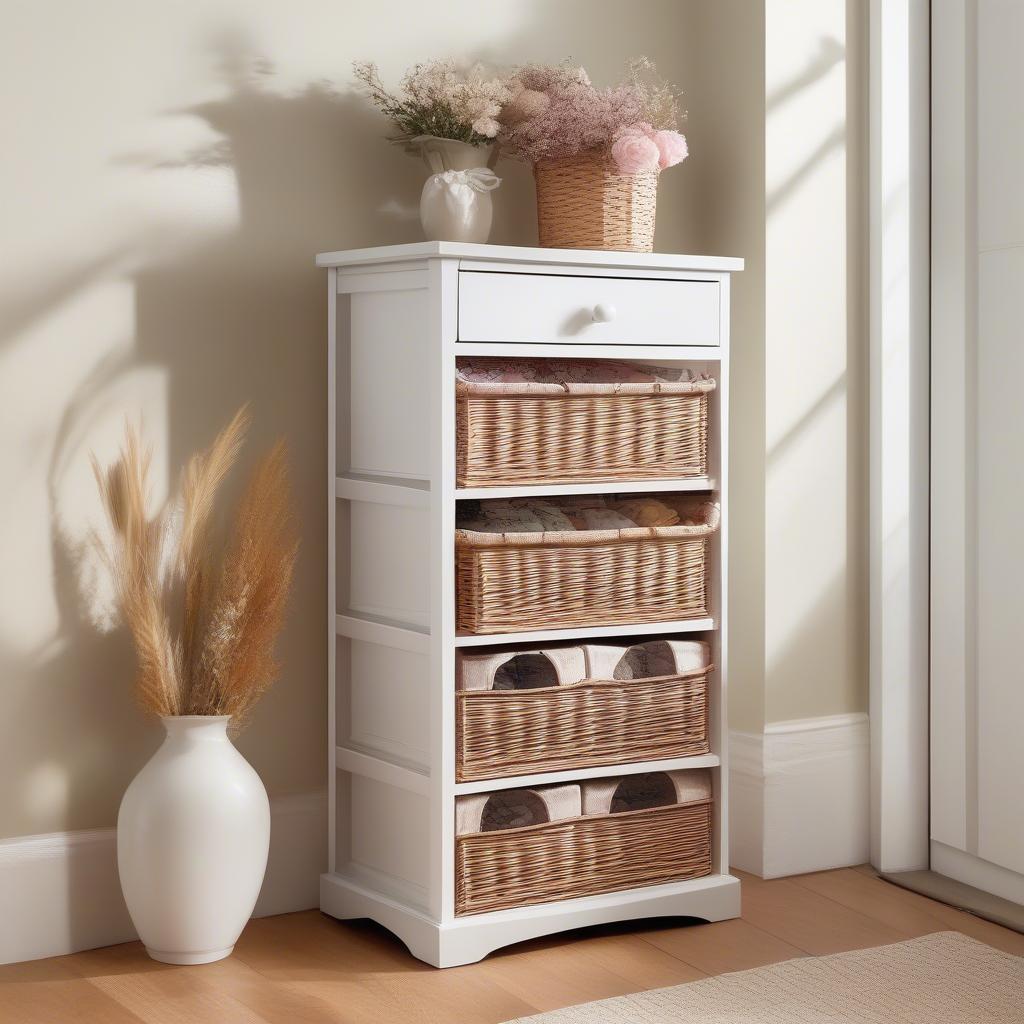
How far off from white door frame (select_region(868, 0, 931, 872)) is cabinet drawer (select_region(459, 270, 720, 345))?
545mm

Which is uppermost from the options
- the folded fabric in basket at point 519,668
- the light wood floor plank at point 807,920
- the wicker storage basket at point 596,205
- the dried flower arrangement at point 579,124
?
the dried flower arrangement at point 579,124

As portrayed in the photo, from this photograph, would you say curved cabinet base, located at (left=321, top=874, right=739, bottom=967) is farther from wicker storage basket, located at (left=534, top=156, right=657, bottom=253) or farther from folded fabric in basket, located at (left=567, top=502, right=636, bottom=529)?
wicker storage basket, located at (left=534, top=156, right=657, bottom=253)

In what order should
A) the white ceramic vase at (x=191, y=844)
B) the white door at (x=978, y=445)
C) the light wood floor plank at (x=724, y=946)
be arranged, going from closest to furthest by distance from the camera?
the white ceramic vase at (x=191, y=844) → the light wood floor plank at (x=724, y=946) → the white door at (x=978, y=445)

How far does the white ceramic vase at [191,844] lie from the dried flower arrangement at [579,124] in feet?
3.81

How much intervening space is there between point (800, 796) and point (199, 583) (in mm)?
1333

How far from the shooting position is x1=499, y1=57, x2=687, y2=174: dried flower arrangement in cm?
250

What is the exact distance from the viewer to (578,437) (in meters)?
2.49

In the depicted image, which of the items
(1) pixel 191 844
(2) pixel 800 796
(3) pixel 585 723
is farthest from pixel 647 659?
(1) pixel 191 844

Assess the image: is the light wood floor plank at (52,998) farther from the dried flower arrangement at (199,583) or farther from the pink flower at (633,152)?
the pink flower at (633,152)

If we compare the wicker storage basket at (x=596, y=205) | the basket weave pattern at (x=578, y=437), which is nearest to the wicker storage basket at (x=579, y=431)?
the basket weave pattern at (x=578, y=437)

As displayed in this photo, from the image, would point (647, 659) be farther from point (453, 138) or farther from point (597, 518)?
point (453, 138)

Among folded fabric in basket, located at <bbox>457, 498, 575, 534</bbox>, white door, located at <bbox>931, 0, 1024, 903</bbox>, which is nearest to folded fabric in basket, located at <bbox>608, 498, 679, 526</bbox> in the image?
folded fabric in basket, located at <bbox>457, 498, 575, 534</bbox>

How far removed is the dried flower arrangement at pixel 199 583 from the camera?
2.41 m

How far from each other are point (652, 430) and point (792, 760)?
85cm
